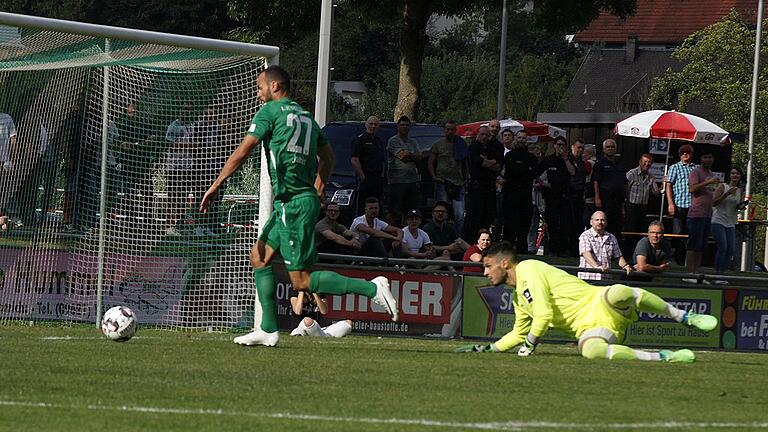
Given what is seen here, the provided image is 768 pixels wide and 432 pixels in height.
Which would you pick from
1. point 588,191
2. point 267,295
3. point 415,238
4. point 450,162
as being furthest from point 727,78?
point 267,295

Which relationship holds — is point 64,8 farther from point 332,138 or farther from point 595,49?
point 595,49

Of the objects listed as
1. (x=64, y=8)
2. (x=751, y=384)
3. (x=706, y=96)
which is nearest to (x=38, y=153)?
(x=751, y=384)

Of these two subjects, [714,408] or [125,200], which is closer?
[714,408]

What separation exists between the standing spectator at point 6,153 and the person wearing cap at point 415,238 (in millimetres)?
5613

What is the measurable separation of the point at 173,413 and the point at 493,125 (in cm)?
1443

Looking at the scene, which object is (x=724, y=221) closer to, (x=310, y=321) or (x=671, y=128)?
(x=671, y=128)

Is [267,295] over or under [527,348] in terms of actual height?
over

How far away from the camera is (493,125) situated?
2167cm

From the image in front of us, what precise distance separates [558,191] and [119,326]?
10.8 meters

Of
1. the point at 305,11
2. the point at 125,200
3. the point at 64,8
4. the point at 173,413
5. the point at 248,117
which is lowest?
the point at 173,413

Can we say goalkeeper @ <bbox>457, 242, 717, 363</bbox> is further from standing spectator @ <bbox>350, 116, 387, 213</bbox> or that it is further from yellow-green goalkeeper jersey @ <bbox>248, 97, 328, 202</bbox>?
standing spectator @ <bbox>350, 116, 387, 213</bbox>

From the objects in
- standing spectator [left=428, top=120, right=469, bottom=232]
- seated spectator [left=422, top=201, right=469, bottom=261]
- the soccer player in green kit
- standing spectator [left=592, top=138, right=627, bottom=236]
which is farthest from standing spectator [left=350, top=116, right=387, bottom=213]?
the soccer player in green kit

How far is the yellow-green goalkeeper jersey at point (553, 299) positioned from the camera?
12094 millimetres

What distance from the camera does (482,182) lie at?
830 inches
